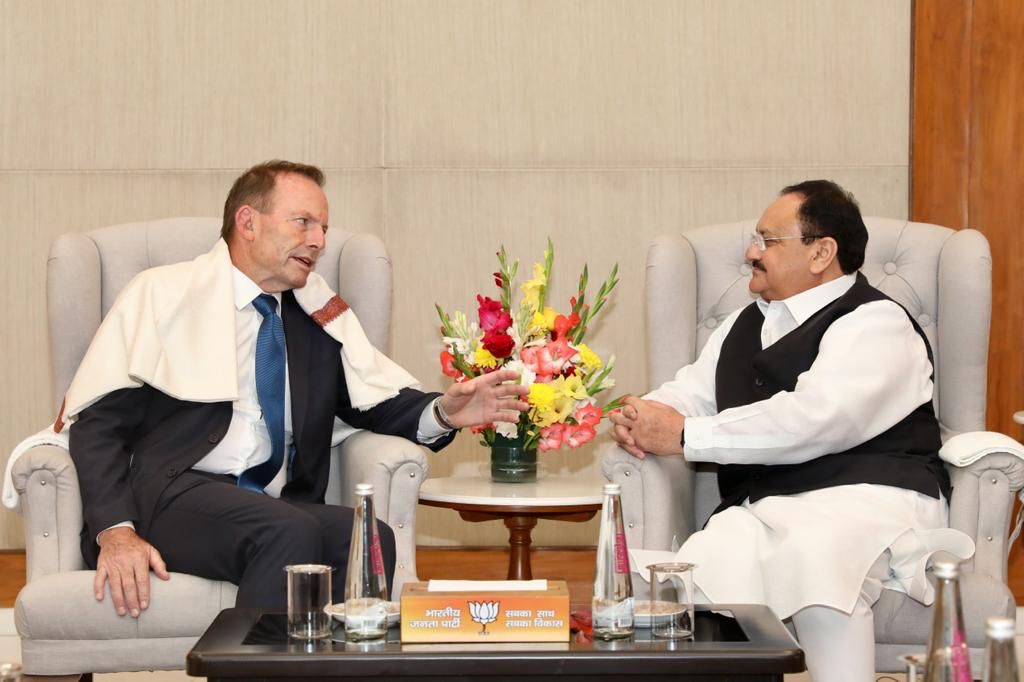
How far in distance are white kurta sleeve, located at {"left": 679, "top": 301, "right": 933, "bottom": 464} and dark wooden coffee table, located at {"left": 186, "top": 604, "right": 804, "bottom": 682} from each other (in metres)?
0.94

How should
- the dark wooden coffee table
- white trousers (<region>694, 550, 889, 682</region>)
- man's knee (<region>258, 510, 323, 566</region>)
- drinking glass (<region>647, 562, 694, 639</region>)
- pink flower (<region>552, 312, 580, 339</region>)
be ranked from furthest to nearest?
pink flower (<region>552, 312, 580, 339</region>) → man's knee (<region>258, 510, 323, 566</region>) → white trousers (<region>694, 550, 889, 682</region>) → drinking glass (<region>647, 562, 694, 639</region>) → the dark wooden coffee table

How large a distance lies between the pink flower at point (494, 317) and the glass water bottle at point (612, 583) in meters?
1.20

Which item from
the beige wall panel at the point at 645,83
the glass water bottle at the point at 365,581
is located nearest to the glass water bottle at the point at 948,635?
the glass water bottle at the point at 365,581

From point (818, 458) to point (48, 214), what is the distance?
8.80 feet

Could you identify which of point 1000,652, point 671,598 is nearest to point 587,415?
point 671,598

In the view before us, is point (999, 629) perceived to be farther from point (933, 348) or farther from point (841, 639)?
point (933, 348)

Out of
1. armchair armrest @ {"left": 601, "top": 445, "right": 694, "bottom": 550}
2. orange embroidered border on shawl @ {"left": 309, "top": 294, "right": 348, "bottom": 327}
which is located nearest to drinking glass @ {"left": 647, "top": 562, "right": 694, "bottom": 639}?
armchair armrest @ {"left": 601, "top": 445, "right": 694, "bottom": 550}

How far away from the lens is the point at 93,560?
2.76 metres

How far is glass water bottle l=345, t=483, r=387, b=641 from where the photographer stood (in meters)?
2.02

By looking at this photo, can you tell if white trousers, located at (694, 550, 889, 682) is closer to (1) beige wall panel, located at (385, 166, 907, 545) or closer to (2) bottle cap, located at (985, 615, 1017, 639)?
(2) bottle cap, located at (985, 615, 1017, 639)

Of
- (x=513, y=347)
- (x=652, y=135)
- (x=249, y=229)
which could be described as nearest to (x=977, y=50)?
(x=652, y=135)

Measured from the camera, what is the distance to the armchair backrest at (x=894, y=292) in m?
3.24

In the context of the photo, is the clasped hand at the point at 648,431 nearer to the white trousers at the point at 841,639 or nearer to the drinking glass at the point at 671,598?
the white trousers at the point at 841,639

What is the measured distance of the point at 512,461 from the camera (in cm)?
338
